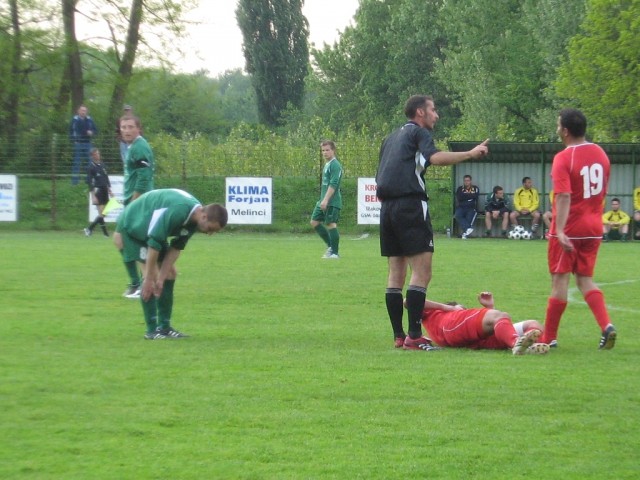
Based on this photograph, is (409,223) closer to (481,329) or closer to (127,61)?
(481,329)

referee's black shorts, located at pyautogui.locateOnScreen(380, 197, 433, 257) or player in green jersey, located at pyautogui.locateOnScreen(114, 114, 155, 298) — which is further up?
player in green jersey, located at pyautogui.locateOnScreen(114, 114, 155, 298)

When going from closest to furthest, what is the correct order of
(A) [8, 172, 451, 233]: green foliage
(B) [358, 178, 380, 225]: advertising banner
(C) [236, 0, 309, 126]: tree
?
(B) [358, 178, 380, 225]: advertising banner < (A) [8, 172, 451, 233]: green foliage < (C) [236, 0, 309, 126]: tree

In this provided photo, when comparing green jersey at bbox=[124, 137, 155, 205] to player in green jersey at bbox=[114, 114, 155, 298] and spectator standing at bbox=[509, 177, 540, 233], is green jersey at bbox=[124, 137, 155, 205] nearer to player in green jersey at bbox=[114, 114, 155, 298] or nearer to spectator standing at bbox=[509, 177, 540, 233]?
player in green jersey at bbox=[114, 114, 155, 298]

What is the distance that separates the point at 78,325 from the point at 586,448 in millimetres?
5775

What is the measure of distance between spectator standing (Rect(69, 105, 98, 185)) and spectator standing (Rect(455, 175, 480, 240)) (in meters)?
11.1

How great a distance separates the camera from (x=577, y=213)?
28.1 ft

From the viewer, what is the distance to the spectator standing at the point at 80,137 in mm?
32969

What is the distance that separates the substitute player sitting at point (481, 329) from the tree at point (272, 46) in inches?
3127

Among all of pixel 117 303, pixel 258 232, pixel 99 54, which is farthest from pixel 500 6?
pixel 117 303

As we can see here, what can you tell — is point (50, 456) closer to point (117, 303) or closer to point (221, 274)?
point (117, 303)

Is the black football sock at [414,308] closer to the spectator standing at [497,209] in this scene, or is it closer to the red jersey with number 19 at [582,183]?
the red jersey with number 19 at [582,183]

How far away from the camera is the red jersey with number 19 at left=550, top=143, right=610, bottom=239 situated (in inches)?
333

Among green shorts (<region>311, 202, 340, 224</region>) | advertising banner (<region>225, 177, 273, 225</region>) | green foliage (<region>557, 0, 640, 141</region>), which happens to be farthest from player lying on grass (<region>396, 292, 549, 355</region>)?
green foliage (<region>557, 0, 640, 141</region>)

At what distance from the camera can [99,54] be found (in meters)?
38.7
